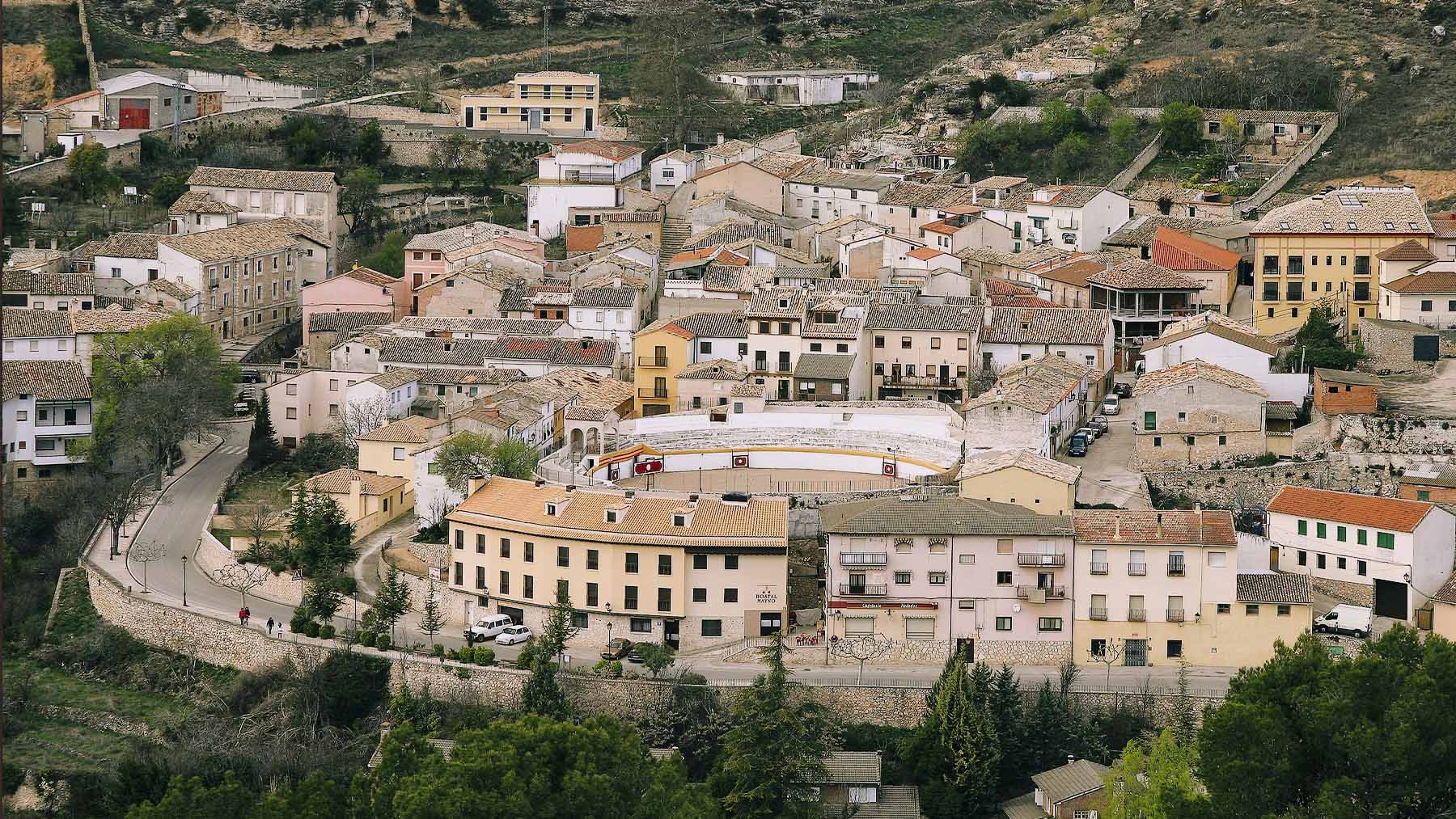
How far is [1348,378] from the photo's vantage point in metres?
45.3

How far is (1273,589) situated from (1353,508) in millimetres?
2472

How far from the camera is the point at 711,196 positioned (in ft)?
204

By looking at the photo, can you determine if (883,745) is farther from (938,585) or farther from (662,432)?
(662,432)

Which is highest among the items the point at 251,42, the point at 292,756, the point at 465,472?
the point at 251,42

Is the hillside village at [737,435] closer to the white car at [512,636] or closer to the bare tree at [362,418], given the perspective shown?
the bare tree at [362,418]

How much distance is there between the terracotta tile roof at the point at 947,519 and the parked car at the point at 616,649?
3783 millimetres

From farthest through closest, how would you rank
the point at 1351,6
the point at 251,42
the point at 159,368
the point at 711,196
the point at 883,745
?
1. the point at 251,42
2. the point at 1351,6
3. the point at 711,196
4. the point at 159,368
5. the point at 883,745

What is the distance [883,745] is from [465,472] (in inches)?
410

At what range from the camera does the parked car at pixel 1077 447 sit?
4572cm

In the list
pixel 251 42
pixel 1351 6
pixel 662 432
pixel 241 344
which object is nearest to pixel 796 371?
pixel 662 432

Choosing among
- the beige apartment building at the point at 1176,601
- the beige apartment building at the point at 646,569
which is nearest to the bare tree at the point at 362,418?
the beige apartment building at the point at 646,569

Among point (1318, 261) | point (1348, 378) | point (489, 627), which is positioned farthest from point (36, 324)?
point (1318, 261)

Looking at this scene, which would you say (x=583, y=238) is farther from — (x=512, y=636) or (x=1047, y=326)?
(x=512, y=636)

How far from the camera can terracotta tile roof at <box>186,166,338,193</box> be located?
63125mm
